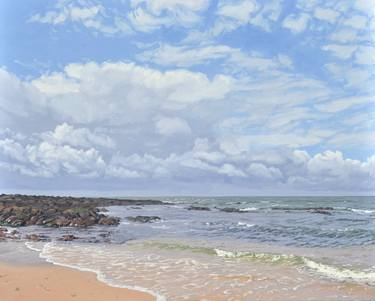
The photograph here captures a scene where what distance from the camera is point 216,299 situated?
9.70 metres

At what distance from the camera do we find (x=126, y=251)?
17391 millimetres

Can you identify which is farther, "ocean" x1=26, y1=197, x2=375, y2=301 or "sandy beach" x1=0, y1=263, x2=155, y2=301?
"ocean" x1=26, y1=197, x2=375, y2=301

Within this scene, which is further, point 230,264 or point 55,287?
point 230,264

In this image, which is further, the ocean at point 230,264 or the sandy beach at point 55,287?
the ocean at point 230,264

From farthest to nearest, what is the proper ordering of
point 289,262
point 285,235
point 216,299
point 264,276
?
1. point 285,235
2. point 289,262
3. point 264,276
4. point 216,299

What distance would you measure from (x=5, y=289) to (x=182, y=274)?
16.1 ft

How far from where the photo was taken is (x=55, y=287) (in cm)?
1063

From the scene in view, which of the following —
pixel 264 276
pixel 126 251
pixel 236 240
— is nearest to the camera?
pixel 264 276

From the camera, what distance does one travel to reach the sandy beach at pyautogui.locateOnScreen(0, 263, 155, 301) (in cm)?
968

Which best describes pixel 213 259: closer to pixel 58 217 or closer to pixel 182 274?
pixel 182 274

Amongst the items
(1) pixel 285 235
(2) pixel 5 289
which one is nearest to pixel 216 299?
(2) pixel 5 289

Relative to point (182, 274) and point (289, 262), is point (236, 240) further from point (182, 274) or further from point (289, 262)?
point (182, 274)

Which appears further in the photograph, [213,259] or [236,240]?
[236,240]

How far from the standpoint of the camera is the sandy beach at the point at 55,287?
9.68 m
